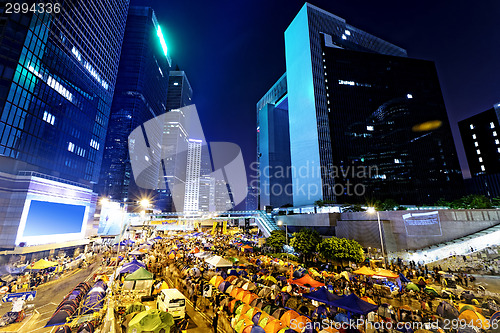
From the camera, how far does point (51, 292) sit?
61.9ft

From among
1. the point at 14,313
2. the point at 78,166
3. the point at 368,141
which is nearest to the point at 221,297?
the point at 14,313

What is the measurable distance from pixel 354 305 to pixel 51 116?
59.2 m

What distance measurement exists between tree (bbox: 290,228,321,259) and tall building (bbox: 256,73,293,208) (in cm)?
7434

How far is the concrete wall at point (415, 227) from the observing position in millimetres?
27672

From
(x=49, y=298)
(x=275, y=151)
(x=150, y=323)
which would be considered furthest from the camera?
(x=275, y=151)

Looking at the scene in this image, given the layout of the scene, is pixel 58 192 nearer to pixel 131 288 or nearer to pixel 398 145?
pixel 131 288

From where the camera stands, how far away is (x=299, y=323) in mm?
10828

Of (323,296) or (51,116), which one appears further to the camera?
(51,116)

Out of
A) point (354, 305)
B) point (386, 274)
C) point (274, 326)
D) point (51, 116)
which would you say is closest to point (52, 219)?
point (51, 116)

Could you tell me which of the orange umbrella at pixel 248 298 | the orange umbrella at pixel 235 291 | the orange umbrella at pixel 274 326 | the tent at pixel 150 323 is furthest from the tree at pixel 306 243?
the tent at pixel 150 323

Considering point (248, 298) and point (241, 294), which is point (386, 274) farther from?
point (241, 294)

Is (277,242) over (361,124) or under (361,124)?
under

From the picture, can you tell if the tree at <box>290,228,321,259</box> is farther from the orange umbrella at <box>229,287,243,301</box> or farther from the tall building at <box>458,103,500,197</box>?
the tall building at <box>458,103,500,197</box>

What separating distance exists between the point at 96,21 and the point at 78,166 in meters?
39.1
